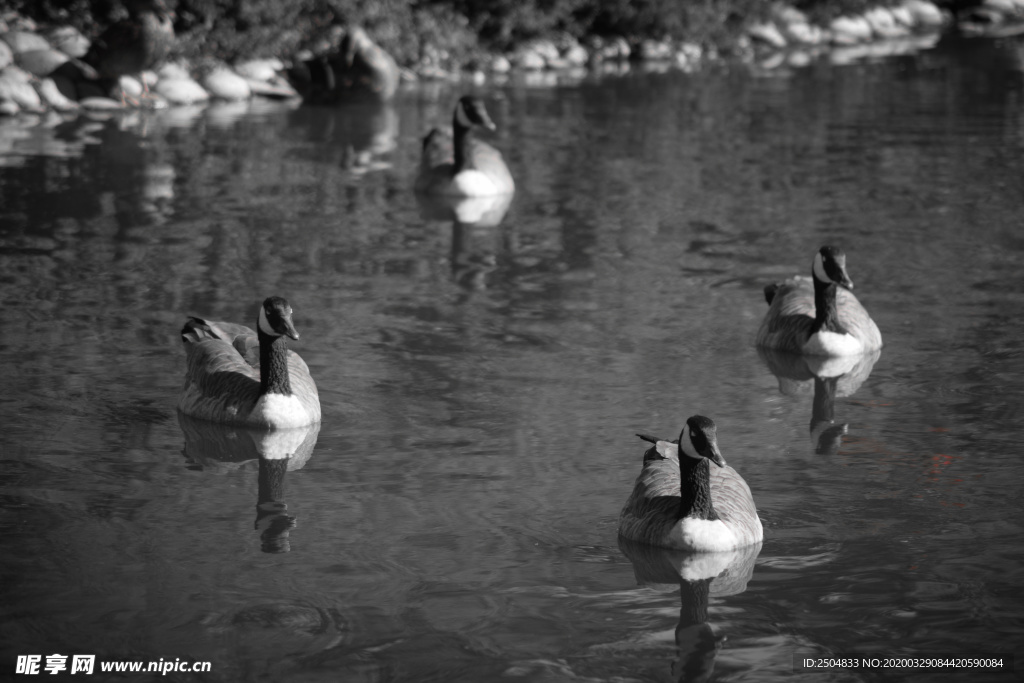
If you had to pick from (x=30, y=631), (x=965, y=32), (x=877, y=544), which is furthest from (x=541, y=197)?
(x=965, y=32)

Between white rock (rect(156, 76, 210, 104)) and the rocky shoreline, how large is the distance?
0.06 feet

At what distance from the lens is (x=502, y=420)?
32.8 feet

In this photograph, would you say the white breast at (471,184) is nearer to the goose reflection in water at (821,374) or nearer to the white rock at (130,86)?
the goose reflection in water at (821,374)

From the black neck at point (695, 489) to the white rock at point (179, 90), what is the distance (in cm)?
1974

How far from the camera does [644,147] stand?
22.1 m

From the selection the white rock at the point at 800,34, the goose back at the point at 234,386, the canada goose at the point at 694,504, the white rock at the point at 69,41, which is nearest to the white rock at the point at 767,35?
the white rock at the point at 800,34

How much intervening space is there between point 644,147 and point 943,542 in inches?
583

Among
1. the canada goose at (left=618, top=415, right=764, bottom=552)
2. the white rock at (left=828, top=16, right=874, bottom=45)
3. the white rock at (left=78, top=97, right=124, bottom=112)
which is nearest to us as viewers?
the canada goose at (left=618, top=415, right=764, bottom=552)

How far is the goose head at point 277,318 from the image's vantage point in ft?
31.0

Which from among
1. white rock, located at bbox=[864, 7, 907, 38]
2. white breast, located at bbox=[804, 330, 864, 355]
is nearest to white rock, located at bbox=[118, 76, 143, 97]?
white breast, located at bbox=[804, 330, 864, 355]

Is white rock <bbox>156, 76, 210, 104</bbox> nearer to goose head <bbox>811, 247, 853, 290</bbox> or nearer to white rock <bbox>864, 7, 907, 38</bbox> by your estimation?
goose head <bbox>811, 247, 853, 290</bbox>

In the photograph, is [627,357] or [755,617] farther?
[627,357]

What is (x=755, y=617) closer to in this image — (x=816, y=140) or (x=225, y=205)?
(x=225, y=205)

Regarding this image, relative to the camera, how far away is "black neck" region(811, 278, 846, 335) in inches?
447
